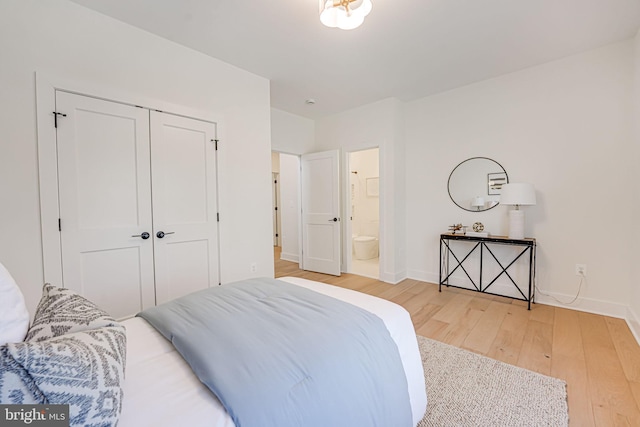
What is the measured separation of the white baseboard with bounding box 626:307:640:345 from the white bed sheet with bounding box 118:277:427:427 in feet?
7.60

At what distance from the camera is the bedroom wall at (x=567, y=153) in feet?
8.79

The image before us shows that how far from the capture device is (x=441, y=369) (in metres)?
1.91

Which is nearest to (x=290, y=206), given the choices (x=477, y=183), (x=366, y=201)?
(x=366, y=201)

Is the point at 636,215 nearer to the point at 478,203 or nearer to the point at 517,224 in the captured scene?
the point at 517,224

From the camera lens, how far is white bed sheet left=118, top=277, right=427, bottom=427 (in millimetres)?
731

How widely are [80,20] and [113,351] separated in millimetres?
2578

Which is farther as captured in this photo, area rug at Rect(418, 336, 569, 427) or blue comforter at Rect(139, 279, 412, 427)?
area rug at Rect(418, 336, 569, 427)

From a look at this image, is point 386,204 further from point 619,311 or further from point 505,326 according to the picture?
point 619,311

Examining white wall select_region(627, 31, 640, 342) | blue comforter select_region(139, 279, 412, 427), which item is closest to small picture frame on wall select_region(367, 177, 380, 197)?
white wall select_region(627, 31, 640, 342)

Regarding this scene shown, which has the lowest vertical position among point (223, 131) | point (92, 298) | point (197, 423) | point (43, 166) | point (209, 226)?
point (92, 298)

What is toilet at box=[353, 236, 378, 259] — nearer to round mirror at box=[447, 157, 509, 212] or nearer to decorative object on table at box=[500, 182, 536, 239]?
round mirror at box=[447, 157, 509, 212]

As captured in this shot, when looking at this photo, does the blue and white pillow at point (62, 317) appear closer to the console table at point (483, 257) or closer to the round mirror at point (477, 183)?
the console table at point (483, 257)

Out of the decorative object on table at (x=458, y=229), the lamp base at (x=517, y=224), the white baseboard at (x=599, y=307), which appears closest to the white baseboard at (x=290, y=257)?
the decorative object on table at (x=458, y=229)

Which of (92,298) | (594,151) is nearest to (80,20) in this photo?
(92,298)
